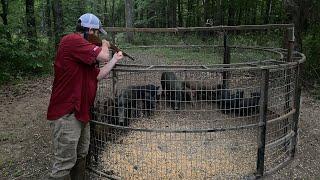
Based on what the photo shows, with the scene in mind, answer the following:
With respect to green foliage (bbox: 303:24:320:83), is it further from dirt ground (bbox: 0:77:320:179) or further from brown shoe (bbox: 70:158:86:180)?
brown shoe (bbox: 70:158:86:180)

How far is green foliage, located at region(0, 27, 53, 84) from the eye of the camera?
10797 millimetres

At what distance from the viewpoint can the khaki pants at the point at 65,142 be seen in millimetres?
4000

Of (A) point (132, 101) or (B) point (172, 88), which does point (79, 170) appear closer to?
(A) point (132, 101)

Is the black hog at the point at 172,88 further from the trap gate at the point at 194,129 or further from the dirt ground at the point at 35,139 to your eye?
the dirt ground at the point at 35,139

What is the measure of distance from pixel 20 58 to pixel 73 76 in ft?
26.1

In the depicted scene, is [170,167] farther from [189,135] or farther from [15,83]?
[15,83]

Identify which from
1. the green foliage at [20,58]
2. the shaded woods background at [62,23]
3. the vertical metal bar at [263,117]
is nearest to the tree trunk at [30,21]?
the shaded woods background at [62,23]

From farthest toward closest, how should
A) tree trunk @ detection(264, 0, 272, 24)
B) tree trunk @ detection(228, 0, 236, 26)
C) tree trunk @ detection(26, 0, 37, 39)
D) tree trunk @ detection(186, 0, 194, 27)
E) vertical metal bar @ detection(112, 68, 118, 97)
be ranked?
tree trunk @ detection(186, 0, 194, 27), tree trunk @ detection(264, 0, 272, 24), tree trunk @ detection(228, 0, 236, 26), tree trunk @ detection(26, 0, 37, 39), vertical metal bar @ detection(112, 68, 118, 97)

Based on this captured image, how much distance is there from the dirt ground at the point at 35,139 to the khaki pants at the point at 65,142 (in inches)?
41.9

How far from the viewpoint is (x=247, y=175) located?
472cm

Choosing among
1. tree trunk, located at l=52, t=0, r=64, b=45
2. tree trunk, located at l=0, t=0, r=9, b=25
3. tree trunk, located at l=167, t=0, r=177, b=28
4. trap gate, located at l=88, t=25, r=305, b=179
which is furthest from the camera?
tree trunk, located at l=167, t=0, r=177, b=28

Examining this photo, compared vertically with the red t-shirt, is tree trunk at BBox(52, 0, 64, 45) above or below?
above

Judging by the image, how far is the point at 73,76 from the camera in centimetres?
395

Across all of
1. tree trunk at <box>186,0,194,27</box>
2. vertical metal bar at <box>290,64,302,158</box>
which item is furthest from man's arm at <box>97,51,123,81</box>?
tree trunk at <box>186,0,194,27</box>
